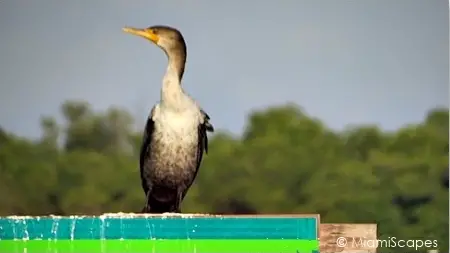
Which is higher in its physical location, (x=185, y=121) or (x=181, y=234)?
(x=185, y=121)

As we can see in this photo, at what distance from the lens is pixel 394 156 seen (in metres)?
2.71

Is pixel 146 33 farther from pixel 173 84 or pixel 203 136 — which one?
pixel 203 136

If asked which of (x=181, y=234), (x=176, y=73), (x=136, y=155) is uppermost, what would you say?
(x=176, y=73)

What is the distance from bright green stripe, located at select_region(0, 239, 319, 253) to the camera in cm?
261

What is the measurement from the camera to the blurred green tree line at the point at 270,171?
2686mm

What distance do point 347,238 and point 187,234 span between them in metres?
0.53

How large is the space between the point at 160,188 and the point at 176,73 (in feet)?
1.29

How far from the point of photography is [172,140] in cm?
268

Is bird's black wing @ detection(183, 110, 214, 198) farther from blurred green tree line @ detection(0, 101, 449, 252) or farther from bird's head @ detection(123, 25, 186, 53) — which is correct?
bird's head @ detection(123, 25, 186, 53)

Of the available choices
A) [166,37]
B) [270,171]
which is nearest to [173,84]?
[166,37]

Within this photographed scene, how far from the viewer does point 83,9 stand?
9.06 feet

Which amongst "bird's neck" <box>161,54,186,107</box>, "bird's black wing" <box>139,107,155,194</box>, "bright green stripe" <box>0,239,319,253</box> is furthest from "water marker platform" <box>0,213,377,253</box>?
"bird's neck" <box>161,54,186,107</box>

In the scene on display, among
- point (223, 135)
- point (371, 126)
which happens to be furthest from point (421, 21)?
point (223, 135)

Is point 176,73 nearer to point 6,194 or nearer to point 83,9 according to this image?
point 83,9
